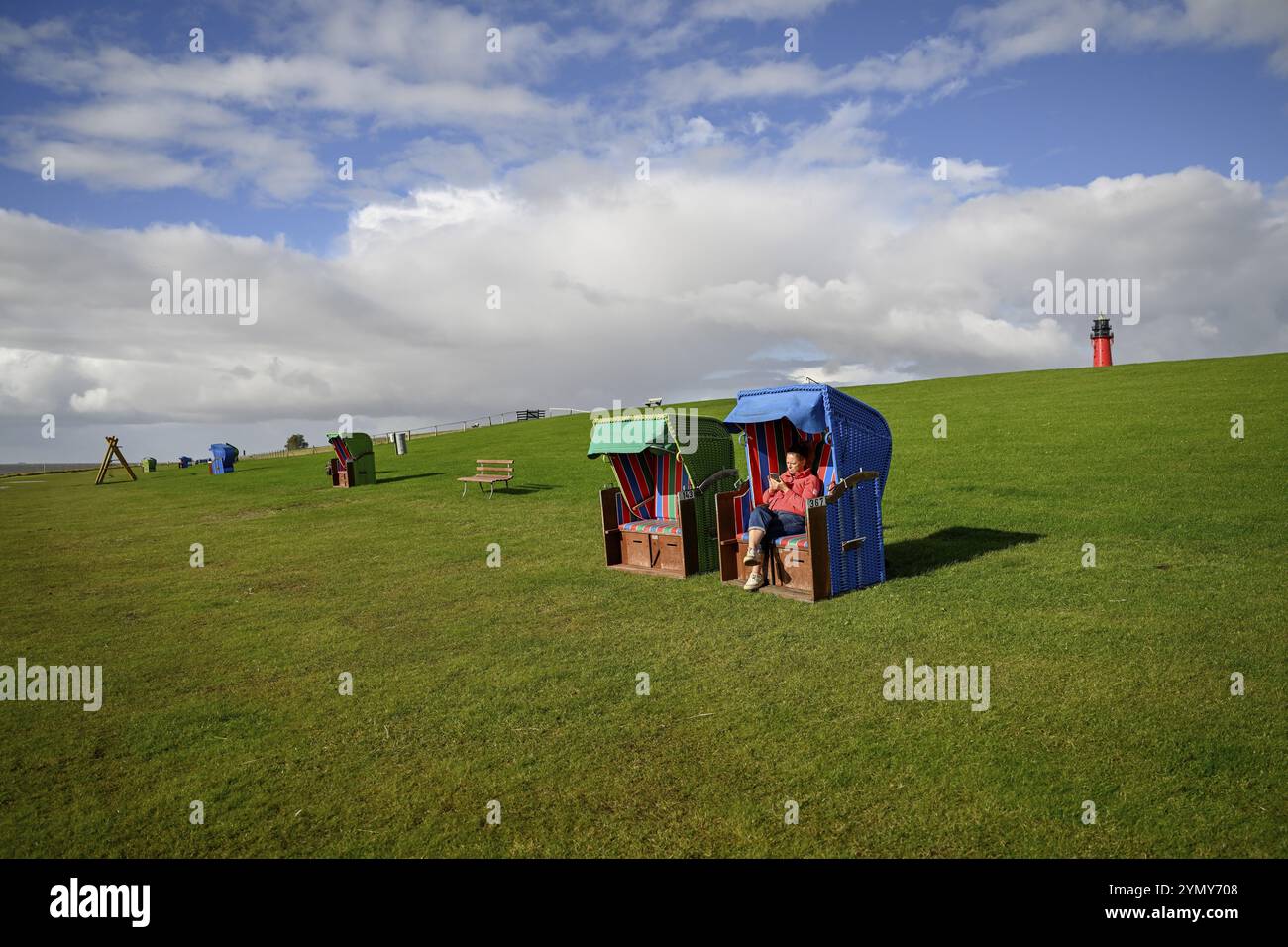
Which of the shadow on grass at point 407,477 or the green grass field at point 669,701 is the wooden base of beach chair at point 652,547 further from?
the shadow on grass at point 407,477

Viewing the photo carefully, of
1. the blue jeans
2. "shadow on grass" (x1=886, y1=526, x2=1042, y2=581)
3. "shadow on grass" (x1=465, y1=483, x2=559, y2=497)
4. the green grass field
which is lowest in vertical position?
the green grass field

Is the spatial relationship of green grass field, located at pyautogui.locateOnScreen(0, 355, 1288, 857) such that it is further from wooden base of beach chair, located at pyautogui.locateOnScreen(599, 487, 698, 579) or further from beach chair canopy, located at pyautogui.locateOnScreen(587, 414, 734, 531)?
beach chair canopy, located at pyautogui.locateOnScreen(587, 414, 734, 531)

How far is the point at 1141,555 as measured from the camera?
11.0 metres

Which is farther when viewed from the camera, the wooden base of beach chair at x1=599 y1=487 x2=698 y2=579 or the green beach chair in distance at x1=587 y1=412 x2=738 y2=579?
the green beach chair in distance at x1=587 y1=412 x2=738 y2=579

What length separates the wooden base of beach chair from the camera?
1164cm

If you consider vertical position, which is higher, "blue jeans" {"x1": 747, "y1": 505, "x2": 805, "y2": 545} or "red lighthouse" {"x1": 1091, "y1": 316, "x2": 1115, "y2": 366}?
"red lighthouse" {"x1": 1091, "y1": 316, "x2": 1115, "y2": 366}

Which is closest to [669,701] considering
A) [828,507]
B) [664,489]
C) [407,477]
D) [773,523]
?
[828,507]

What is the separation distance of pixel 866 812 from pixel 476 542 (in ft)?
39.0

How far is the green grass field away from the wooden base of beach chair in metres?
0.46

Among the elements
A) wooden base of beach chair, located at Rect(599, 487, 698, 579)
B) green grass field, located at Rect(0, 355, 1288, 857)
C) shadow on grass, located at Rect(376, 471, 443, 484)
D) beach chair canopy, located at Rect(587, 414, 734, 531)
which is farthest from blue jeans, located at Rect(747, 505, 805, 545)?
shadow on grass, located at Rect(376, 471, 443, 484)

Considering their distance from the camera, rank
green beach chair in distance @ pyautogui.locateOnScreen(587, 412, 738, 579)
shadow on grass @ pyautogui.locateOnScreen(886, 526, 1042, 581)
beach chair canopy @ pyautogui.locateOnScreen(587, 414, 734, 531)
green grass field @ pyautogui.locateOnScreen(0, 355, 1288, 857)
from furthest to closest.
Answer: beach chair canopy @ pyautogui.locateOnScreen(587, 414, 734, 531), green beach chair in distance @ pyautogui.locateOnScreen(587, 412, 738, 579), shadow on grass @ pyautogui.locateOnScreen(886, 526, 1042, 581), green grass field @ pyautogui.locateOnScreen(0, 355, 1288, 857)
